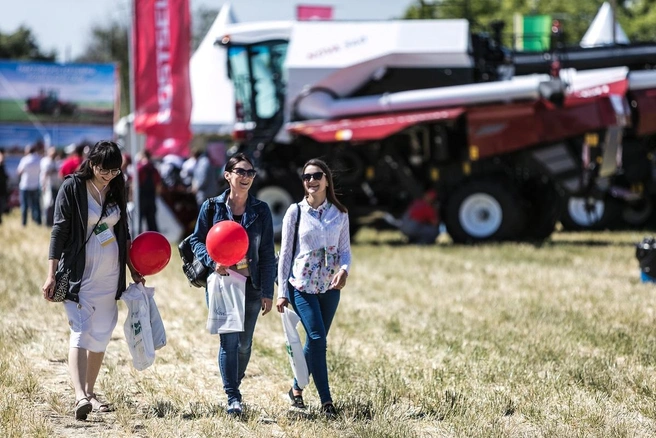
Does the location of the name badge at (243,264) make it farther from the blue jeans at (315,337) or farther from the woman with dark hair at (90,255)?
the woman with dark hair at (90,255)

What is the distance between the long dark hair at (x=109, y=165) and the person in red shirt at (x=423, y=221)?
12711 millimetres

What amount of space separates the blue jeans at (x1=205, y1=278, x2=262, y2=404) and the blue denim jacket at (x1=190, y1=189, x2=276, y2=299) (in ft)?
0.28

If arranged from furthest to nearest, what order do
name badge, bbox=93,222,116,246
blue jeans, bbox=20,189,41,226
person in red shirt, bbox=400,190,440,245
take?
1. blue jeans, bbox=20,189,41,226
2. person in red shirt, bbox=400,190,440,245
3. name badge, bbox=93,222,116,246

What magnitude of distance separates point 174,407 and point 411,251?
1150cm

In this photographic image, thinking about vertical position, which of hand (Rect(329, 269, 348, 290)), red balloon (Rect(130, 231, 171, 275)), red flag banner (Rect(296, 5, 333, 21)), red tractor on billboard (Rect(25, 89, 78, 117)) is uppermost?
red flag banner (Rect(296, 5, 333, 21))

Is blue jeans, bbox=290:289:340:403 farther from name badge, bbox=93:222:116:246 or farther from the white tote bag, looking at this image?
name badge, bbox=93:222:116:246

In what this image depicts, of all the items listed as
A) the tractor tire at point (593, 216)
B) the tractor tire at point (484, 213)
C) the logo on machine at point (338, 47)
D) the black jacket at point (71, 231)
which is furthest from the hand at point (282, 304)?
the tractor tire at point (593, 216)

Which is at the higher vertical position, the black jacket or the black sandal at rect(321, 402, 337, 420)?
the black jacket

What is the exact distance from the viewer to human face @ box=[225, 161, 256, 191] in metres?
6.61

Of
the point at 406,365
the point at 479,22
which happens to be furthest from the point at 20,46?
the point at 406,365

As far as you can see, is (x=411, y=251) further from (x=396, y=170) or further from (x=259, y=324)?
(x=259, y=324)

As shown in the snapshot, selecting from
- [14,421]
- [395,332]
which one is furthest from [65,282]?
[395,332]

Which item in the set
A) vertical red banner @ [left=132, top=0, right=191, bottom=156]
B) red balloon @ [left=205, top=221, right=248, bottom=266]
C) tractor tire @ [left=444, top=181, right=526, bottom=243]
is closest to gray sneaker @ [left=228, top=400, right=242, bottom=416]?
red balloon @ [left=205, top=221, right=248, bottom=266]

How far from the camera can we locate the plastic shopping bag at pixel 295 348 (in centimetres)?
681
